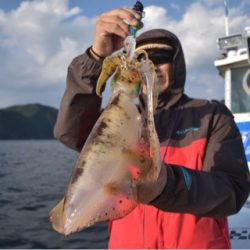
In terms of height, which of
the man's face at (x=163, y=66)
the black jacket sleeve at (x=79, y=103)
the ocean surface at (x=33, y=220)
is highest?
the man's face at (x=163, y=66)

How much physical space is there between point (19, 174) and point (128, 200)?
27562mm

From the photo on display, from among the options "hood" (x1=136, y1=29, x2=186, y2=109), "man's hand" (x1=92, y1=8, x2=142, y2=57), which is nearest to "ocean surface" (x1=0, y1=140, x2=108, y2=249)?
"hood" (x1=136, y1=29, x2=186, y2=109)

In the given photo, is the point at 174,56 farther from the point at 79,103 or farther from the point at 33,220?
the point at 33,220

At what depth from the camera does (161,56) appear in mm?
3244

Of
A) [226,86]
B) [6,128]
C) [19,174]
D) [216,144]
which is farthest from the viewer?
[6,128]

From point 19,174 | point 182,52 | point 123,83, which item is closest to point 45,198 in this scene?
point 19,174

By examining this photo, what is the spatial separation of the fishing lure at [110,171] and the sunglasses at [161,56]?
4.35ft

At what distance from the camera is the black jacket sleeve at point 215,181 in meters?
2.17

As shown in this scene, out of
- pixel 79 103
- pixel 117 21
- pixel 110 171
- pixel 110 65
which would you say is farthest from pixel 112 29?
pixel 110 171

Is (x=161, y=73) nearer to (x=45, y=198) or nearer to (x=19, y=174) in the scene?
(x=45, y=198)

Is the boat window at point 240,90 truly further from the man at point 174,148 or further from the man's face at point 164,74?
the man's face at point 164,74

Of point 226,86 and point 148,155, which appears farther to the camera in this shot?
point 226,86

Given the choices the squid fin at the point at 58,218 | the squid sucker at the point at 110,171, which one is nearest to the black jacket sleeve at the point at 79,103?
the squid sucker at the point at 110,171

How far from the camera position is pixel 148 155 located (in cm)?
181
